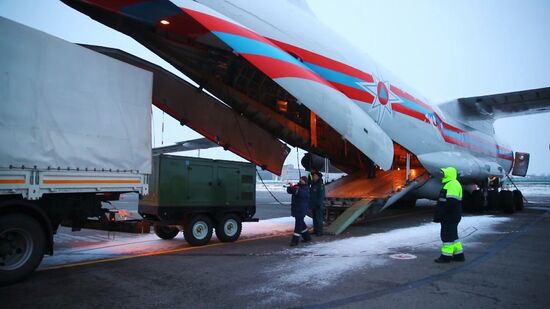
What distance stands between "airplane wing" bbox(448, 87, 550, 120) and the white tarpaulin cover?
14.0m

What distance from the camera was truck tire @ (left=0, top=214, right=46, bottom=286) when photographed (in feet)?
16.7

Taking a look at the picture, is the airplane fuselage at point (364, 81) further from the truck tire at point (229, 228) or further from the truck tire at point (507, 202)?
the truck tire at point (229, 228)

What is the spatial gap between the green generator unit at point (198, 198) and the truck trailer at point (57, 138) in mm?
1263

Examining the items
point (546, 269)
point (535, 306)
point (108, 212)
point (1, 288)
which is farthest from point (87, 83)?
point (546, 269)

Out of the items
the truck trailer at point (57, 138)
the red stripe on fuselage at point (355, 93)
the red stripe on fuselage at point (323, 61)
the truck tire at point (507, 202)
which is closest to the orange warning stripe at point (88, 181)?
the truck trailer at point (57, 138)

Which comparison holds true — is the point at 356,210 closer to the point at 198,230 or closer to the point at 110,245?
the point at 198,230

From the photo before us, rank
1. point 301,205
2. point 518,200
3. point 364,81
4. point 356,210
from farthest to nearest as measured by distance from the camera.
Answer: point 518,200
point 364,81
point 356,210
point 301,205

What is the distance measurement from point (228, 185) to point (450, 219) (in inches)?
185

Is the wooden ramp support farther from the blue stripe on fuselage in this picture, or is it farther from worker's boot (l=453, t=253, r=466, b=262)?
the blue stripe on fuselage

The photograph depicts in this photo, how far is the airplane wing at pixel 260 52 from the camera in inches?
305

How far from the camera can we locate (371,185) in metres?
13.5

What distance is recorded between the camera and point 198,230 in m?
8.49

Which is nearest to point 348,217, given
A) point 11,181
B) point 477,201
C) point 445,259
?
point 445,259

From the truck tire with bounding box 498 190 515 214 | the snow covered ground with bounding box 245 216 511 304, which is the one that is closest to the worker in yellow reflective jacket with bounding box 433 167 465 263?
the snow covered ground with bounding box 245 216 511 304
